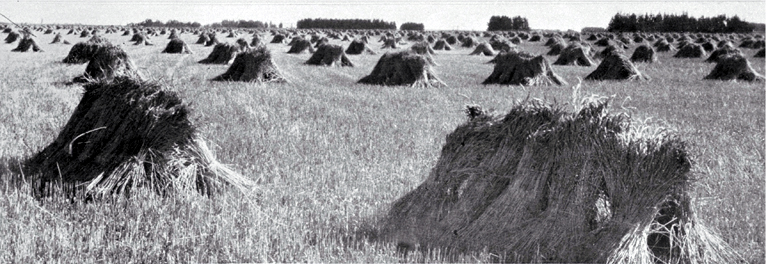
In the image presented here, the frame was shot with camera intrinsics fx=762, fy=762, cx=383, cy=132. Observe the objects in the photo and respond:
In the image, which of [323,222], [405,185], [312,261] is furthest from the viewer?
[405,185]

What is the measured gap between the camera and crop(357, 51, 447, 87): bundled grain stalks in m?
22.5

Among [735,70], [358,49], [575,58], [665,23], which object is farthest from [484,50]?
[665,23]

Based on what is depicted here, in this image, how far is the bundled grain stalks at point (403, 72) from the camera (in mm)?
22453

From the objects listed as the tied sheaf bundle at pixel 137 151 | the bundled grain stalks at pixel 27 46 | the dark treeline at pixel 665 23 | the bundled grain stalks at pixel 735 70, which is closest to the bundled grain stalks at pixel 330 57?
the bundled grain stalks at pixel 735 70

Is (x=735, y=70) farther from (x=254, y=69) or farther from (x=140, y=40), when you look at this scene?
(x=140, y=40)

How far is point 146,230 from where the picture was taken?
19.8ft

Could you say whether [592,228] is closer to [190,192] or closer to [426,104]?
[190,192]

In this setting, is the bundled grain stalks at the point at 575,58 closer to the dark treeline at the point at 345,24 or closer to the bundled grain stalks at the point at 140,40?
the bundled grain stalks at the point at 140,40

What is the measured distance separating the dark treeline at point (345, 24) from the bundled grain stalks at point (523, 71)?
12153 cm

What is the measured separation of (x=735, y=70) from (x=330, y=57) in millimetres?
15171

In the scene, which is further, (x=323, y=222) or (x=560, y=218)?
(x=323, y=222)

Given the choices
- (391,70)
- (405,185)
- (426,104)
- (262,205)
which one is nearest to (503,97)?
(426,104)

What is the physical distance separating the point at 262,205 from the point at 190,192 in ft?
2.27

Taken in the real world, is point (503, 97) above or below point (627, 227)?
below
